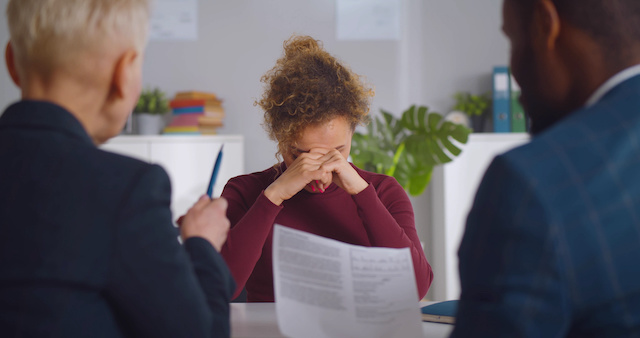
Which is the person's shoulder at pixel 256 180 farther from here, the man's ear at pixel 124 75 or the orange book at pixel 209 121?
the orange book at pixel 209 121

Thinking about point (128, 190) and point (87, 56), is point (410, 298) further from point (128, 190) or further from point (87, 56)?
point (87, 56)

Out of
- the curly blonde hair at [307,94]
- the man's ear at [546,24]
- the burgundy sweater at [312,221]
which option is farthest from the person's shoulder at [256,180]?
the man's ear at [546,24]

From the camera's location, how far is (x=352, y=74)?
5.40 feet

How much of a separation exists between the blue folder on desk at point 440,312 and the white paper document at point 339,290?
23 cm

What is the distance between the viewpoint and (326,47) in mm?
3867

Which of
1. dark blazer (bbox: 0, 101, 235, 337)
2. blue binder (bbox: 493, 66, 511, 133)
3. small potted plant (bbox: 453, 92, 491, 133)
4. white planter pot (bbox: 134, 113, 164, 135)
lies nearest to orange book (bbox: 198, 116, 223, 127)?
white planter pot (bbox: 134, 113, 164, 135)

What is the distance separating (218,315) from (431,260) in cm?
313

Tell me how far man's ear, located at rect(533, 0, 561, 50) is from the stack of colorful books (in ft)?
9.93

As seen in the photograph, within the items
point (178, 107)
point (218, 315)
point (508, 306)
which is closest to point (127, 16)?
point (218, 315)

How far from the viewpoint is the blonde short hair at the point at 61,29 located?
2.39 ft

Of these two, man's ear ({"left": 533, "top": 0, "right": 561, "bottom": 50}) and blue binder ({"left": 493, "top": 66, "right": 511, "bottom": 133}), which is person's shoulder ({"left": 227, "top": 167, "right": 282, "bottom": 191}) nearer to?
man's ear ({"left": 533, "top": 0, "right": 561, "bottom": 50})

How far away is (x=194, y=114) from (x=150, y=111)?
0.91ft

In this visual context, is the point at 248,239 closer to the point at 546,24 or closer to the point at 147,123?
the point at 546,24

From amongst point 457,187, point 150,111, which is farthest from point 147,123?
point 457,187
